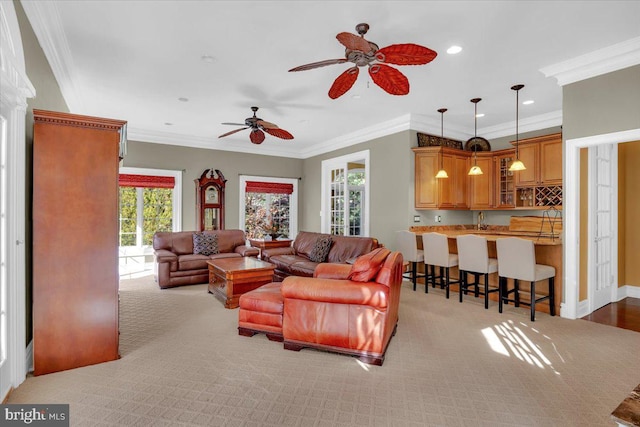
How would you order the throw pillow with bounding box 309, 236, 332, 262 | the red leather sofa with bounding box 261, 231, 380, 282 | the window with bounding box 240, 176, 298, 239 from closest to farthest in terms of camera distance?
the red leather sofa with bounding box 261, 231, 380, 282 < the throw pillow with bounding box 309, 236, 332, 262 < the window with bounding box 240, 176, 298, 239

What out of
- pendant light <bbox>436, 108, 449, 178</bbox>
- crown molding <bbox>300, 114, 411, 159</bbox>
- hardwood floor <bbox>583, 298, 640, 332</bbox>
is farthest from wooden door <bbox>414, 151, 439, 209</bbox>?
hardwood floor <bbox>583, 298, 640, 332</bbox>

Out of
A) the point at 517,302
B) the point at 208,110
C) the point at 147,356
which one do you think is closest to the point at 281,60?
the point at 208,110

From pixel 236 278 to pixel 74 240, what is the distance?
199 cm

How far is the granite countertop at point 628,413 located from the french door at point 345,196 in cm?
567

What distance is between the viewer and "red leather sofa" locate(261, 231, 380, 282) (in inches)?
203

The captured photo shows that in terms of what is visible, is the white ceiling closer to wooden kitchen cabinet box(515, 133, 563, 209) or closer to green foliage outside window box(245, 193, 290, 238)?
wooden kitchen cabinet box(515, 133, 563, 209)

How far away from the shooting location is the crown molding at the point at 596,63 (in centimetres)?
336

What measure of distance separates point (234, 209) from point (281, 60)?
4.73 metres

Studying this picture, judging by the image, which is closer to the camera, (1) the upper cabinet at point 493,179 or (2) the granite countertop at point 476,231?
(2) the granite countertop at point 476,231

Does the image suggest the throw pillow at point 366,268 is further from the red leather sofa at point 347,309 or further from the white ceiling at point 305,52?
the white ceiling at point 305,52

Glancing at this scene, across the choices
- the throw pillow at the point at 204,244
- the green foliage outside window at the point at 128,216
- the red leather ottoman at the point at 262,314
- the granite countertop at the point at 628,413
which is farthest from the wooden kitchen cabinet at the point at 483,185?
the green foliage outside window at the point at 128,216

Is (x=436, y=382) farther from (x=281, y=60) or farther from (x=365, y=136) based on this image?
(x=365, y=136)

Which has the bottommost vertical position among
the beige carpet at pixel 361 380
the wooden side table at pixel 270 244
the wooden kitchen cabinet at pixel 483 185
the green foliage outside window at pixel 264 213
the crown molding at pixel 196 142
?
the beige carpet at pixel 361 380

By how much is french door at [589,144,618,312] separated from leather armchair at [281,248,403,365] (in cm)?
299
